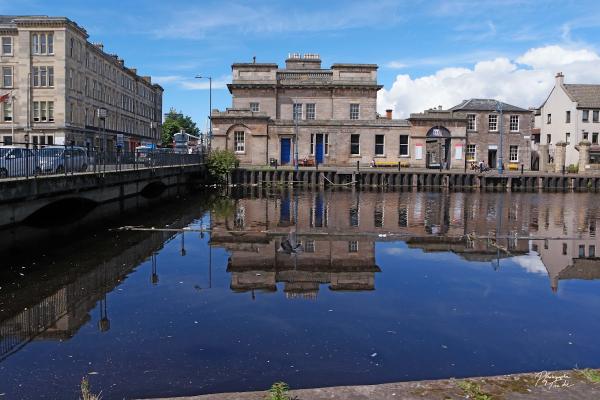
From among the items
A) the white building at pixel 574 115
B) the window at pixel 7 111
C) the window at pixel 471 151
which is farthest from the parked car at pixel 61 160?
the white building at pixel 574 115

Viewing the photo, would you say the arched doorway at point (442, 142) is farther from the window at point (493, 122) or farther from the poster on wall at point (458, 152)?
the window at point (493, 122)

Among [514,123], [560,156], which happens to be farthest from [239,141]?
[560,156]

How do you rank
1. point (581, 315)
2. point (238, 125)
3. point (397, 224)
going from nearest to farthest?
point (581, 315) → point (397, 224) → point (238, 125)

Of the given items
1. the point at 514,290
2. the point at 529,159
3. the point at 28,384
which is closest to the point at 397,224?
the point at 514,290

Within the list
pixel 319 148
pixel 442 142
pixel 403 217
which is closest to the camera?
pixel 403 217

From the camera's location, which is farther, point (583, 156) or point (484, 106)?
point (484, 106)

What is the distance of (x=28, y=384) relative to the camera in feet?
23.5

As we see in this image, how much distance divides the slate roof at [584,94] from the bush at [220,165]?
135 ft

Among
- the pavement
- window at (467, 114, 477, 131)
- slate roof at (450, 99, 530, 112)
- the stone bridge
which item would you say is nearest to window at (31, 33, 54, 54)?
the stone bridge

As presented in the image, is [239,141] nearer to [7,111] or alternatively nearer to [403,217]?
[7,111]

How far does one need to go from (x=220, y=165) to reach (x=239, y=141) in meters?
6.21

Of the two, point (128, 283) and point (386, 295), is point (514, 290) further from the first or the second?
point (128, 283)

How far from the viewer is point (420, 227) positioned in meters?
23.2

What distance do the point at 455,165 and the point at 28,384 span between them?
53.3 m
